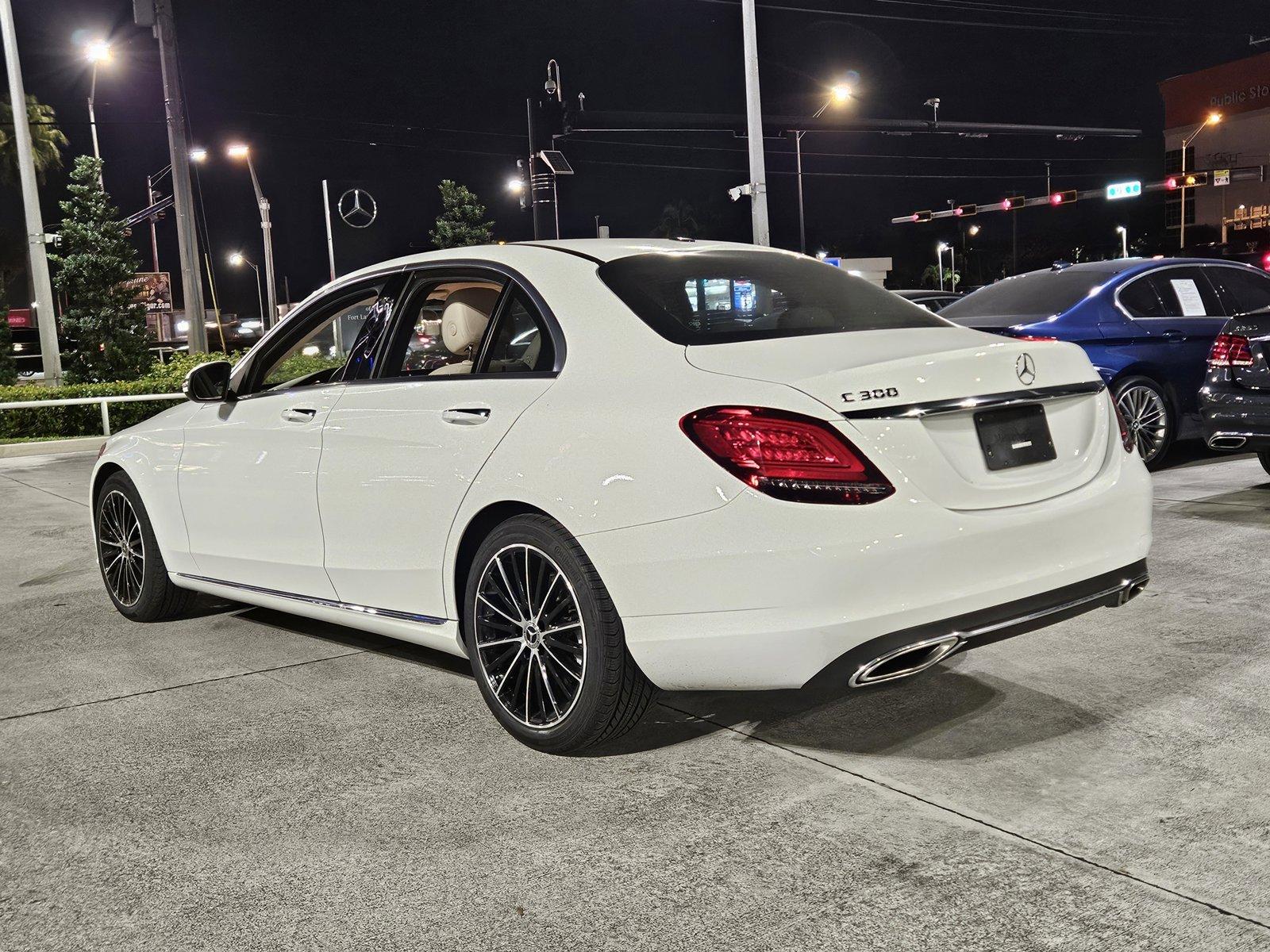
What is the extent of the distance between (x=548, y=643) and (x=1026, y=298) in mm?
7417

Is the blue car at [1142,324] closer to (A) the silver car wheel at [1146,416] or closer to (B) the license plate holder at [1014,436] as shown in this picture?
(A) the silver car wheel at [1146,416]

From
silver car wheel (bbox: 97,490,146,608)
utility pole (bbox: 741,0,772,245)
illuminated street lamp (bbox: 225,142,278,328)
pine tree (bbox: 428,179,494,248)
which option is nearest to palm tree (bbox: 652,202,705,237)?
pine tree (bbox: 428,179,494,248)

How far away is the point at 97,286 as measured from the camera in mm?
30531

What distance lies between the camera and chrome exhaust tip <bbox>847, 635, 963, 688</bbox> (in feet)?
10.9

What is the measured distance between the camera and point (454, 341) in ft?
15.4

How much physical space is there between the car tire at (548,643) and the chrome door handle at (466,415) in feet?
1.19

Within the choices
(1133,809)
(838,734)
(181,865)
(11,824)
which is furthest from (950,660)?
(11,824)

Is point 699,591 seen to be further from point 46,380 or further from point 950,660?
point 46,380

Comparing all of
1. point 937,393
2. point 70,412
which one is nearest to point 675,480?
point 937,393

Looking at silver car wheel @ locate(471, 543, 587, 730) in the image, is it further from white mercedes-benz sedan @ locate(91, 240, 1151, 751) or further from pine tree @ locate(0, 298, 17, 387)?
pine tree @ locate(0, 298, 17, 387)

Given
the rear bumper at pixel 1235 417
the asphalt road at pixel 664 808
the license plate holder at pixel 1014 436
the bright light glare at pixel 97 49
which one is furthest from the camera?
the bright light glare at pixel 97 49

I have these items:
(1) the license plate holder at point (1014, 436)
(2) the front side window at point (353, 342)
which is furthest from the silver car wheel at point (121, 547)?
(1) the license plate holder at point (1014, 436)

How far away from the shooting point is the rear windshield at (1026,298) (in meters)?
9.78

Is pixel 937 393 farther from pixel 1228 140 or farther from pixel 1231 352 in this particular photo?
pixel 1228 140
